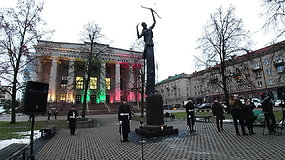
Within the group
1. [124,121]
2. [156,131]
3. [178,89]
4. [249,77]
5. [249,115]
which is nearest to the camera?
[124,121]

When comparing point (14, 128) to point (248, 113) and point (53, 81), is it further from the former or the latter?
point (53, 81)

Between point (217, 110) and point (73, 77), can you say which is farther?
point (73, 77)

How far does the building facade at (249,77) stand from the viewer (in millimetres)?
15619

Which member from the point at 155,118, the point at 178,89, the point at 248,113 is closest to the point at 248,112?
the point at 248,113

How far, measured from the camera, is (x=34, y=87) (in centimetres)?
481

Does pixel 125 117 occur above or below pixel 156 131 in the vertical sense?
above

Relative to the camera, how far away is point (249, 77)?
77.2ft

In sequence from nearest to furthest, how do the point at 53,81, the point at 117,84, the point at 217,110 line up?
the point at 217,110, the point at 53,81, the point at 117,84

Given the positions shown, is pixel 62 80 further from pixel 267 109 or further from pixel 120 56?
pixel 267 109

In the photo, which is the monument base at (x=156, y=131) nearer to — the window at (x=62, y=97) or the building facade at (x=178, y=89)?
the window at (x=62, y=97)

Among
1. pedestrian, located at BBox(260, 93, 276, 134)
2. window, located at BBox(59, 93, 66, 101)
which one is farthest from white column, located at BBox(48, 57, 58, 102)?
pedestrian, located at BBox(260, 93, 276, 134)

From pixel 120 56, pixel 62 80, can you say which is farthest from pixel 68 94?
pixel 120 56

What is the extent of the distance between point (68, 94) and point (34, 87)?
42.6 meters

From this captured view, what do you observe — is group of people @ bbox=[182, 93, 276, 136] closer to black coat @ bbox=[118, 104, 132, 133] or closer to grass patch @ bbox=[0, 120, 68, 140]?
black coat @ bbox=[118, 104, 132, 133]
